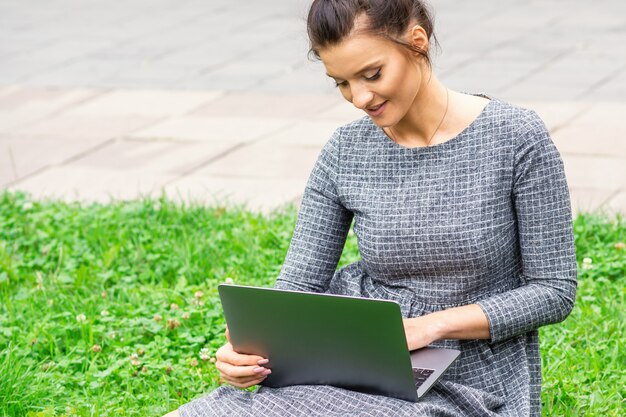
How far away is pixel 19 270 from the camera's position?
4965 millimetres

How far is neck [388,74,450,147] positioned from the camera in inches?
109

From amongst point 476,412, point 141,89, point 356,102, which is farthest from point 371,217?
point 141,89

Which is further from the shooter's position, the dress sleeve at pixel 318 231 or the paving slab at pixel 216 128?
the paving slab at pixel 216 128

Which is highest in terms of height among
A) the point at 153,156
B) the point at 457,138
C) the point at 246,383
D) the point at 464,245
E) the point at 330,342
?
the point at 457,138

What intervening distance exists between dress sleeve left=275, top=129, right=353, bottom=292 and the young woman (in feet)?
0.16

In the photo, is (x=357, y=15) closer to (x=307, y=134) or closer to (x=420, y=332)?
(x=420, y=332)

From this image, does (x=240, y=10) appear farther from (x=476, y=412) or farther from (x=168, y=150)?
(x=476, y=412)

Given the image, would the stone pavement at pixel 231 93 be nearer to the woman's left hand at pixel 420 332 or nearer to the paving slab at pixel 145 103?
the paving slab at pixel 145 103

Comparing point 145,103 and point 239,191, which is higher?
point 145,103

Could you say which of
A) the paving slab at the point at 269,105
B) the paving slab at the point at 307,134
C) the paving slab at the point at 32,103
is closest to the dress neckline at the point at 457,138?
the paving slab at the point at 307,134

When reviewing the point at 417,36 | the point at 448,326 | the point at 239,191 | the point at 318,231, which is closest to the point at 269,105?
the point at 239,191

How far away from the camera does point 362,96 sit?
2.65 meters

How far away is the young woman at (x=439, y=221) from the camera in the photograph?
8.63 feet

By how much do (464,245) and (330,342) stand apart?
40 centimetres
